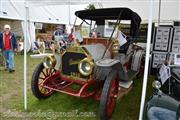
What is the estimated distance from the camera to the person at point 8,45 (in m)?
7.76

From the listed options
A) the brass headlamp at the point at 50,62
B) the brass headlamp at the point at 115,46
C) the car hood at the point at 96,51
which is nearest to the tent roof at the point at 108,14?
the brass headlamp at the point at 115,46

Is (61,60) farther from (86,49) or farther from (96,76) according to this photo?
(96,76)

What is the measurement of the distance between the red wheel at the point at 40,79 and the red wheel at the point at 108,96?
55.0 inches

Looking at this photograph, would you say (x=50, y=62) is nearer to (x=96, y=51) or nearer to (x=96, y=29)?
(x=96, y=51)

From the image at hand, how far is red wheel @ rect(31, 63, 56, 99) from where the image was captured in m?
4.59

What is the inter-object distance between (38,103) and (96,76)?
1590mm

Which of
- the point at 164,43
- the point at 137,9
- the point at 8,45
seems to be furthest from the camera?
the point at 137,9

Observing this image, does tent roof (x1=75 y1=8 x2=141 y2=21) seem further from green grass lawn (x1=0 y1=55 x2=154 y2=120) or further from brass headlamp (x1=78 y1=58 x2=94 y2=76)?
green grass lawn (x1=0 y1=55 x2=154 y2=120)

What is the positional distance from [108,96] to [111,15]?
2285mm

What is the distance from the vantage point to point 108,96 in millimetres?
3666

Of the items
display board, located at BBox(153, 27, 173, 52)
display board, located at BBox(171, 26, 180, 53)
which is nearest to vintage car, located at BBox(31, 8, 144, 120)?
display board, located at BBox(153, 27, 173, 52)

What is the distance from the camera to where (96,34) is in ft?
19.3

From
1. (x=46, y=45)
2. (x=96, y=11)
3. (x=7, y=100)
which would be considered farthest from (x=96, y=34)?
(x=46, y=45)

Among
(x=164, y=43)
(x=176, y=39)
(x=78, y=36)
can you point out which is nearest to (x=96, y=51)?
(x=78, y=36)
